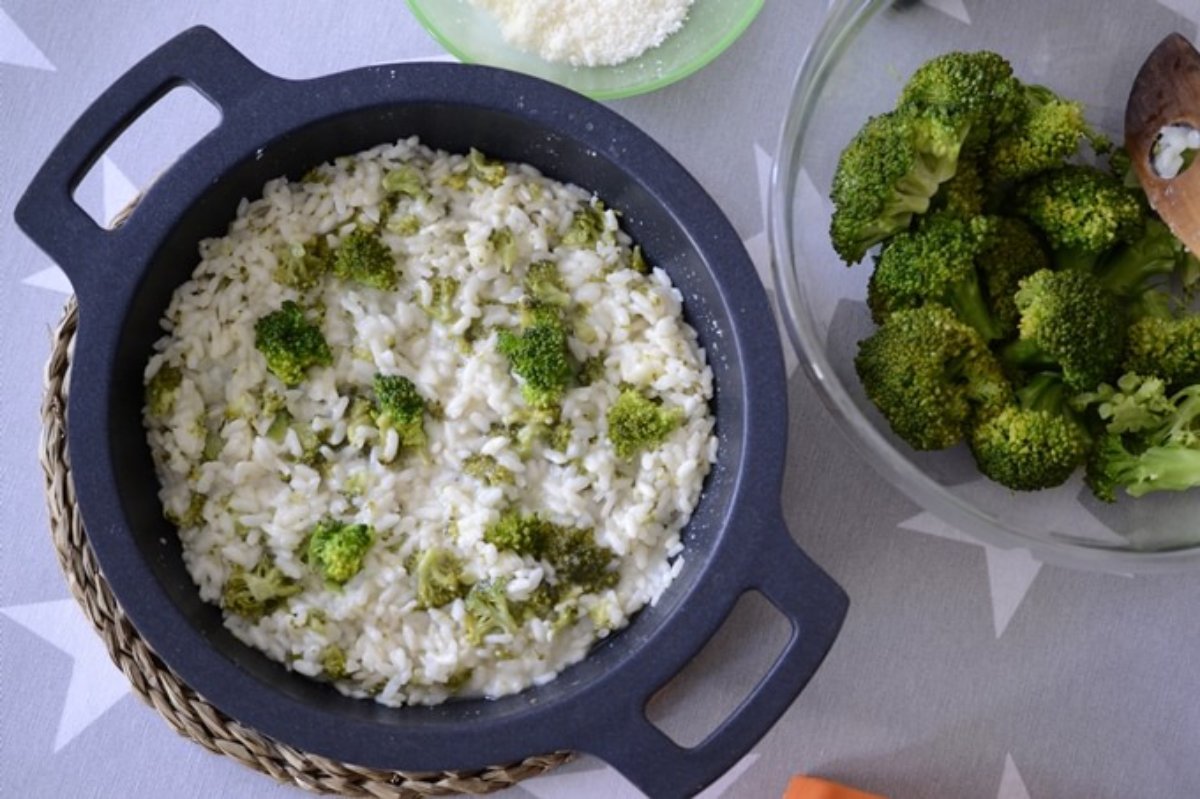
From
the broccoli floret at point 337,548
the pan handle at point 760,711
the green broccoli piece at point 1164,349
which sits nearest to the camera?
the pan handle at point 760,711

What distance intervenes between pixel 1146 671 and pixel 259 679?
1229 mm

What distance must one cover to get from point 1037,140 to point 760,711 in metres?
0.83

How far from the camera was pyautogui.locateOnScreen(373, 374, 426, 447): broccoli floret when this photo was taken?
165 centimetres

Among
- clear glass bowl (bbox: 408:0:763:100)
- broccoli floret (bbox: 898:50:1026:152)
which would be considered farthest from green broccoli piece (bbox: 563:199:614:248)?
broccoli floret (bbox: 898:50:1026:152)

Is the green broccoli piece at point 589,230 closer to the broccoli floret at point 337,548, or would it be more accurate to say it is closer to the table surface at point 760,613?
the table surface at point 760,613

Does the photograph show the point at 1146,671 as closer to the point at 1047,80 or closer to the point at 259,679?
the point at 1047,80

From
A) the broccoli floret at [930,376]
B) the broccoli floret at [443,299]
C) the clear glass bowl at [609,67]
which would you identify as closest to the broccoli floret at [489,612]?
the broccoli floret at [443,299]

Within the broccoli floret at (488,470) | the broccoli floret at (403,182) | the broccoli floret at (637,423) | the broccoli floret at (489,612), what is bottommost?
the broccoli floret at (489,612)

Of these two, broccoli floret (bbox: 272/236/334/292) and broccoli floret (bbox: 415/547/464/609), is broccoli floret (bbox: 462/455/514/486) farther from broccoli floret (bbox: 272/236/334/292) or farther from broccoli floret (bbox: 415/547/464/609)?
broccoli floret (bbox: 272/236/334/292)

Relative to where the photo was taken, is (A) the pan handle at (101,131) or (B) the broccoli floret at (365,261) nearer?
(A) the pan handle at (101,131)

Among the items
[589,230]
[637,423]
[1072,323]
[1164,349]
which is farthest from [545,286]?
[1164,349]

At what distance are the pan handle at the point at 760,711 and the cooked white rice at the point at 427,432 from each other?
7.2 inches

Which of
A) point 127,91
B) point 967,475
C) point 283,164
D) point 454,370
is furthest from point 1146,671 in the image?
point 127,91

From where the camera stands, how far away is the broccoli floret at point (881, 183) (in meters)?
1.67
